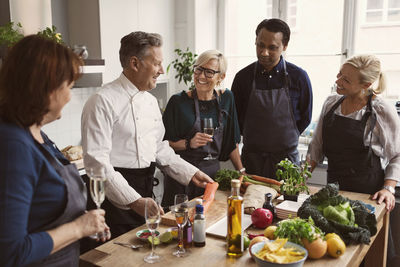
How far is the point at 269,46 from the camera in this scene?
2.92m

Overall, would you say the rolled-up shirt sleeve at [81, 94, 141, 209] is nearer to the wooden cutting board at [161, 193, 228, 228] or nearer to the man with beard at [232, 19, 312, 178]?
the wooden cutting board at [161, 193, 228, 228]

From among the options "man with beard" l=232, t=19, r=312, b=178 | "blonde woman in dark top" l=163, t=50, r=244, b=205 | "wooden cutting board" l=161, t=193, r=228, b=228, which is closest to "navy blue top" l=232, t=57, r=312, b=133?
"man with beard" l=232, t=19, r=312, b=178

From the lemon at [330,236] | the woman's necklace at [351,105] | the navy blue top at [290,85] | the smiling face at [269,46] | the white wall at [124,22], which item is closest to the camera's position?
the lemon at [330,236]

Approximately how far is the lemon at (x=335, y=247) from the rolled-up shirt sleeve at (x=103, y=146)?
2.92ft

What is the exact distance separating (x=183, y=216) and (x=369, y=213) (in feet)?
2.93

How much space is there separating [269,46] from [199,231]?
66.0 inches

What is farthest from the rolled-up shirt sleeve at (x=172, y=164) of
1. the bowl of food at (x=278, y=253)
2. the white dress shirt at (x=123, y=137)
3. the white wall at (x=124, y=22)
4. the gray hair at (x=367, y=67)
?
the white wall at (x=124, y=22)

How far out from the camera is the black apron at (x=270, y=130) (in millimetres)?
2996

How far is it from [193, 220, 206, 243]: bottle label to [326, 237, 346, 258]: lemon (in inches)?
19.7

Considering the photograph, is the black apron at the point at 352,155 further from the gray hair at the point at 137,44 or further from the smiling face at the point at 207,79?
the gray hair at the point at 137,44

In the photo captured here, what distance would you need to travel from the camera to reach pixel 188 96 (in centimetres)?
283

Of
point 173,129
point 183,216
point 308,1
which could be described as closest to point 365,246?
point 183,216

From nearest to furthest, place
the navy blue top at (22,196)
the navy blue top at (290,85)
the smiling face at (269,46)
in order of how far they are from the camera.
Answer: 1. the navy blue top at (22,196)
2. the smiling face at (269,46)
3. the navy blue top at (290,85)

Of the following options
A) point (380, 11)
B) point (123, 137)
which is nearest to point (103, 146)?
point (123, 137)
